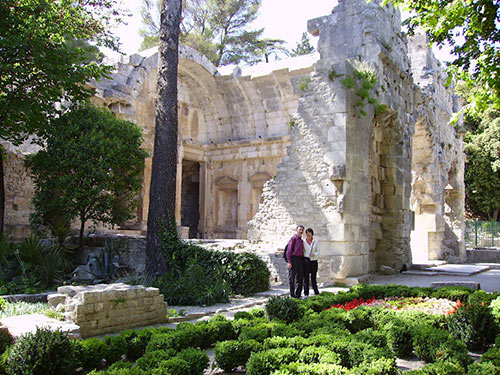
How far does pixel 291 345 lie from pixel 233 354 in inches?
23.7

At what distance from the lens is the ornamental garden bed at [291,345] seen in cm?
418

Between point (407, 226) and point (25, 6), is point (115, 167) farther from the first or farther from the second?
point (407, 226)

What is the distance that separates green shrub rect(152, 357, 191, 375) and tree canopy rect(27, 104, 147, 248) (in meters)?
7.62

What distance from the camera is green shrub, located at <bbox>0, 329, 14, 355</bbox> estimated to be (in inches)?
183

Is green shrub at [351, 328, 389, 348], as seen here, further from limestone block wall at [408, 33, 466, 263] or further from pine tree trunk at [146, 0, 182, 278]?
limestone block wall at [408, 33, 466, 263]

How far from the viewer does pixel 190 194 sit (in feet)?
77.4

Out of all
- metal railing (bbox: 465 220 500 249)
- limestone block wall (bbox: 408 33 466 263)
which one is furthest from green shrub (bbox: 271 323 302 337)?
metal railing (bbox: 465 220 500 249)

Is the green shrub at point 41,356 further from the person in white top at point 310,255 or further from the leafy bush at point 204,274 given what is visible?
the person in white top at point 310,255

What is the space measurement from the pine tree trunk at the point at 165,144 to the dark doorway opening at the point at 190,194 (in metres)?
12.5

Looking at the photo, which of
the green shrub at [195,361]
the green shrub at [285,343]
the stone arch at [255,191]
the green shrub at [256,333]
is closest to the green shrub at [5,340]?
the green shrub at [195,361]

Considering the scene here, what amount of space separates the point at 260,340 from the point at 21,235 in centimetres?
986

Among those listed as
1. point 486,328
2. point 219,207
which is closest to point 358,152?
point 486,328

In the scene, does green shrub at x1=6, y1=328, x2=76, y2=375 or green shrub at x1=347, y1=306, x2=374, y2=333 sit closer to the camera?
green shrub at x1=6, y1=328, x2=76, y2=375

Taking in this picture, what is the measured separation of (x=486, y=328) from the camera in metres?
5.61
